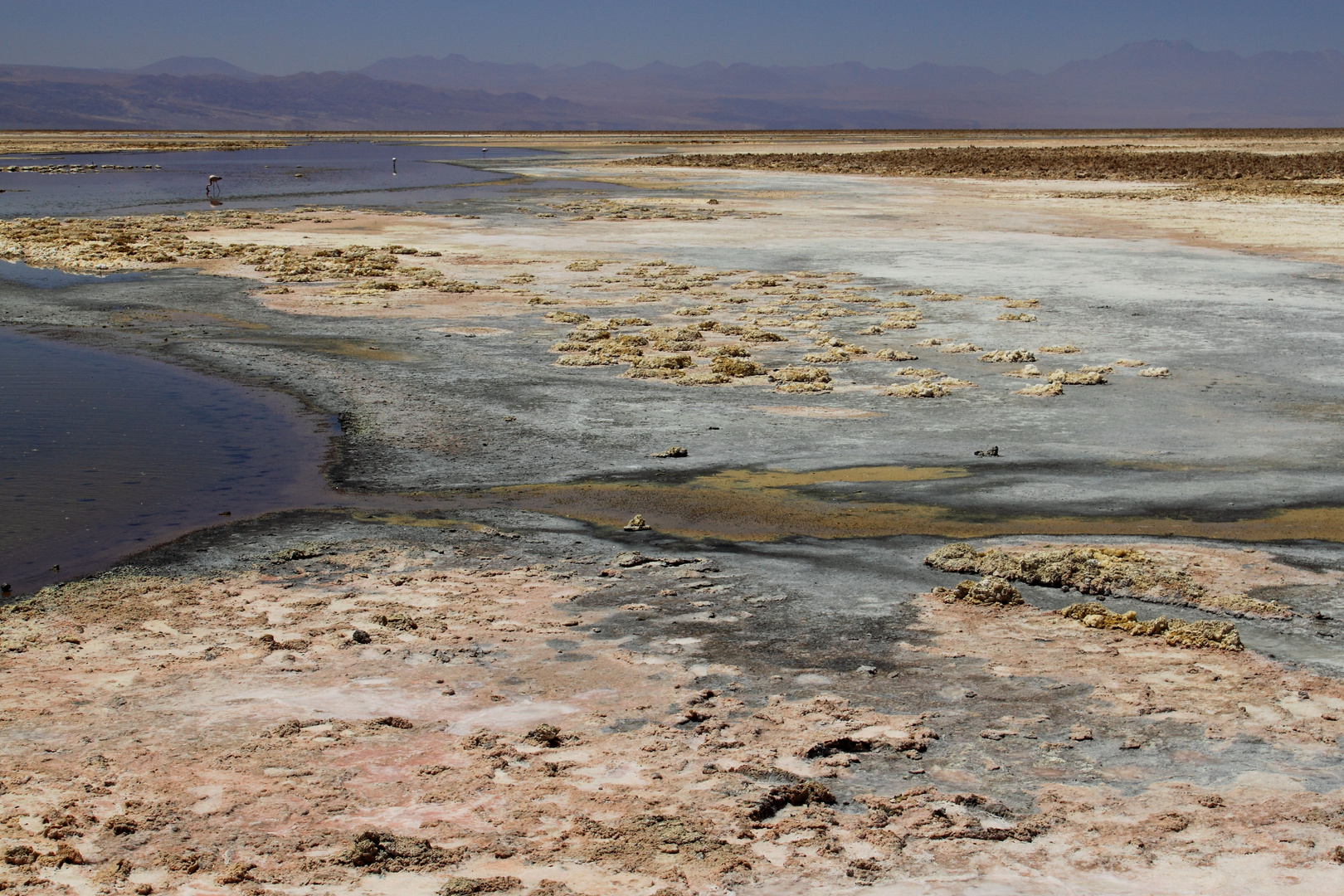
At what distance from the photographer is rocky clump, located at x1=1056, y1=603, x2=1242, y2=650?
21.1ft

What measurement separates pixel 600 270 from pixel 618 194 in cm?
2368

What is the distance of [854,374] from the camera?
13.9 m

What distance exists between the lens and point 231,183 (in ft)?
174

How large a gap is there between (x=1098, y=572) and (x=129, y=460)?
26.0ft

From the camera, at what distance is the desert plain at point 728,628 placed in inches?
182

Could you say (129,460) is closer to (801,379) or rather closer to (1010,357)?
(801,379)

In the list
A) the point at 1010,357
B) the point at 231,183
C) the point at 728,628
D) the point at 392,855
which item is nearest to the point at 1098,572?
the point at 728,628

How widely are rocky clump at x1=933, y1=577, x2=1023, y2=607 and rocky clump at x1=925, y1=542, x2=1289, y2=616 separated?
12.3 inches

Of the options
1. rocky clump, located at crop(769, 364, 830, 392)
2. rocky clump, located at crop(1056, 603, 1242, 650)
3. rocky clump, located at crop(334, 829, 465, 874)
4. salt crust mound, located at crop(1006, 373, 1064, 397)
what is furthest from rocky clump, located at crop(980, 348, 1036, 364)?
rocky clump, located at crop(334, 829, 465, 874)

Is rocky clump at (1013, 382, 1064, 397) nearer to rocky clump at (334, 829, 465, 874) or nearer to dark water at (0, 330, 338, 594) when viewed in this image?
dark water at (0, 330, 338, 594)

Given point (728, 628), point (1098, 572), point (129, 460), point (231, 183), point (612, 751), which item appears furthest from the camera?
point (231, 183)

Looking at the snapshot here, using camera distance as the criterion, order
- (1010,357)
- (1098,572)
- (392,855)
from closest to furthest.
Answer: (392,855) < (1098,572) < (1010,357)

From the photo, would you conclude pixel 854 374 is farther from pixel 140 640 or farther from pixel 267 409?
pixel 140 640

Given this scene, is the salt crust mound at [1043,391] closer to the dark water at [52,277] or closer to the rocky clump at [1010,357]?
the rocky clump at [1010,357]
